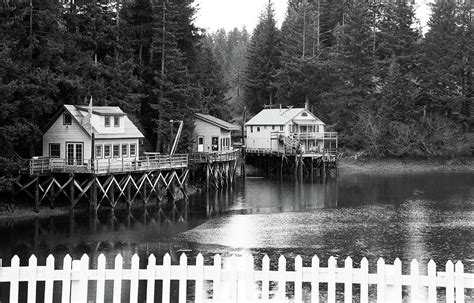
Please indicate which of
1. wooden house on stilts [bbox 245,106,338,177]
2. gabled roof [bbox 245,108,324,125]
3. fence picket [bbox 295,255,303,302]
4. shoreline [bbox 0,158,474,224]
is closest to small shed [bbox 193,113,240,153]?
wooden house on stilts [bbox 245,106,338,177]

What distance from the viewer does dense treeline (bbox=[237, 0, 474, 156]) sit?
7406 cm

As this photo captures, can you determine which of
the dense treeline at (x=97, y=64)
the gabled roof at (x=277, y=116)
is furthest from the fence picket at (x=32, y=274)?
the gabled roof at (x=277, y=116)

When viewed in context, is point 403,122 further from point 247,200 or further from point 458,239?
point 458,239

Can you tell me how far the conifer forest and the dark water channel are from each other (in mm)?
7918

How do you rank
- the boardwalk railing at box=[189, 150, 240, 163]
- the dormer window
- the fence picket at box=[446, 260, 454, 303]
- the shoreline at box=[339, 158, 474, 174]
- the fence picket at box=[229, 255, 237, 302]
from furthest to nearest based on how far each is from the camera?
1. the shoreline at box=[339, 158, 474, 174]
2. the boardwalk railing at box=[189, 150, 240, 163]
3. the dormer window
4. the fence picket at box=[229, 255, 237, 302]
5. the fence picket at box=[446, 260, 454, 303]

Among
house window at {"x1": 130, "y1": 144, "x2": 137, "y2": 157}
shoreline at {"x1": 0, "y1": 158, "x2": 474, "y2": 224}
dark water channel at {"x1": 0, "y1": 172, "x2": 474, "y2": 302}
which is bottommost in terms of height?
dark water channel at {"x1": 0, "y1": 172, "x2": 474, "y2": 302}

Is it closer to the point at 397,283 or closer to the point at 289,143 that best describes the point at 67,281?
the point at 397,283

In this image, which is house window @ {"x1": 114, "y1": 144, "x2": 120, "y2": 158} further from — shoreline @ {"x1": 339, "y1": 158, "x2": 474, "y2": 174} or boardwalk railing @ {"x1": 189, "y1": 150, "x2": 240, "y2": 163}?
shoreline @ {"x1": 339, "y1": 158, "x2": 474, "y2": 174}

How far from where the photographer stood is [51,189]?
37.3 meters

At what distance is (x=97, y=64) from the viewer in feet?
155

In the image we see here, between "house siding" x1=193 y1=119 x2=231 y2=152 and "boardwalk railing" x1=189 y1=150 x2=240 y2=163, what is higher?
"house siding" x1=193 y1=119 x2=231 y2=152

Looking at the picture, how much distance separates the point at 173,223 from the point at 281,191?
62.5ft

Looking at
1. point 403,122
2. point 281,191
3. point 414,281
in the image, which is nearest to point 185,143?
point 281,191

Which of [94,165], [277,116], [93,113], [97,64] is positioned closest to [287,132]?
[277,116]
